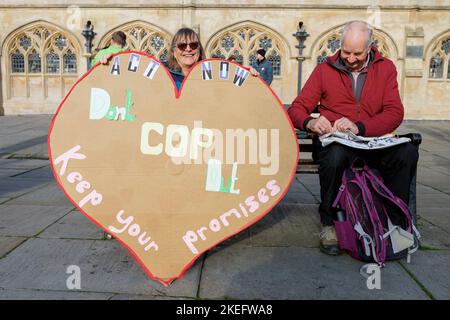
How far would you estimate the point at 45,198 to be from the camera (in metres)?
3.95

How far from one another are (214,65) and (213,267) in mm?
1160

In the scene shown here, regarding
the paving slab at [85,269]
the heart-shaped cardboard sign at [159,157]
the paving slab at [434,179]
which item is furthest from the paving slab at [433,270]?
the paving slab at [434,179]

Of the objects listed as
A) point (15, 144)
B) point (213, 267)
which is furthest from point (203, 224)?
point (15, 144)

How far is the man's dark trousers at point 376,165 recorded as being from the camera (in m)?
2.47

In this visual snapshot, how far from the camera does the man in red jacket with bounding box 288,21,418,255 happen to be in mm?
2502

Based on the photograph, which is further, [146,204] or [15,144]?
[15,144]

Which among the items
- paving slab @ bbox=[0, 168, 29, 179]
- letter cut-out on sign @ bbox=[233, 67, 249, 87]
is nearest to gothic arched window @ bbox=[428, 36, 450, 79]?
paving slab @ bbox=[0, 168, 29, 179]

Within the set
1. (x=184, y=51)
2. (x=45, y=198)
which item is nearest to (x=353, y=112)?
(x=184, y=51)

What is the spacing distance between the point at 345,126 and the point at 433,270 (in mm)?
1000

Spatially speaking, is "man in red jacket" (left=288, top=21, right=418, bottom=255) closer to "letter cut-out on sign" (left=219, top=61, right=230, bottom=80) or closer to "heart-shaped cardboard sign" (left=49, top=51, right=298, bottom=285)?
"heart-shaped cardboard sign" (left=49, top=51, right=298, bottom=285)

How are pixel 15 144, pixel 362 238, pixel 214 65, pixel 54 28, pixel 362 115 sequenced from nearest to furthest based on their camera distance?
pixel 214 65 < pixel 362 238 < pixel 362 115 < pixel 15 144 < pixel 54 28

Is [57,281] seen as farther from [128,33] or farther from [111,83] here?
[128,33]

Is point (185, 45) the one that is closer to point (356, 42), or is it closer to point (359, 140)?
point (356, 42)

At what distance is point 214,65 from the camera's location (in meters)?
2.23
